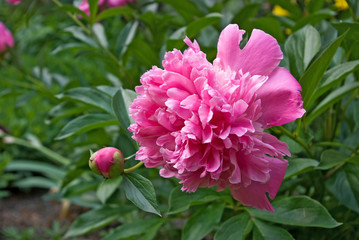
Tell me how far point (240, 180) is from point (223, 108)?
70 mm

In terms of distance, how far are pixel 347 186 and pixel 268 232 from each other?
15 centimetres

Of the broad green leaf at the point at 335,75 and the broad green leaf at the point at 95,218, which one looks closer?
the broad green leaf at the point at 335,75

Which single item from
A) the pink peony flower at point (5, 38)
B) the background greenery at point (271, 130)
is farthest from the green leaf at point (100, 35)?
the pink peony flower at point (5, 38)

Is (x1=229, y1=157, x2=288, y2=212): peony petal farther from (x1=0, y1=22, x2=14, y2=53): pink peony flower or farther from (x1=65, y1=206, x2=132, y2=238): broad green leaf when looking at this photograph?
(x1=0, y1=22, x2=14, y2=53): pink peony flower

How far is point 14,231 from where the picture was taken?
1.49 metres

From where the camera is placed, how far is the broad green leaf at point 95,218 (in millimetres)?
858

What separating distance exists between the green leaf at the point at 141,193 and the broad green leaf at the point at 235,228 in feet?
0.69

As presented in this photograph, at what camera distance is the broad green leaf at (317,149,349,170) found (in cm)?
60

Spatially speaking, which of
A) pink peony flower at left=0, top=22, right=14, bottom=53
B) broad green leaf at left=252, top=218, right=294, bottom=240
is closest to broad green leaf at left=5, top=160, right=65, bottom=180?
pink peony flower at left=0, top=22, right=14, bottom=53

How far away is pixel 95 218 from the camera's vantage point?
2.89ft

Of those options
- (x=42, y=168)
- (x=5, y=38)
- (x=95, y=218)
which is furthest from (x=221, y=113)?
(x=42, y=168)

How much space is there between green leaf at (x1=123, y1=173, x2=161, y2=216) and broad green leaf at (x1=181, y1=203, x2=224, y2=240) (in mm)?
260

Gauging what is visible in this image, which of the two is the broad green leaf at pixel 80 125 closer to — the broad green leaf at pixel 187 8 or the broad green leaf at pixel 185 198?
the broad green leaf at pixel 185 198

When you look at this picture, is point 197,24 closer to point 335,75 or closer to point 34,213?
point 335,75
